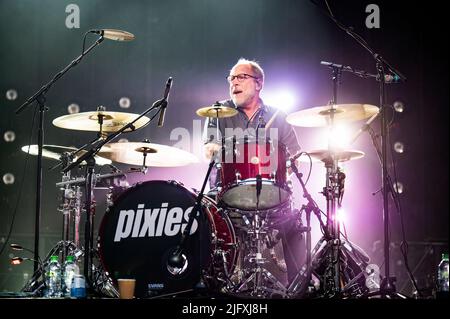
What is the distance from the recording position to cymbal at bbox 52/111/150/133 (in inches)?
177

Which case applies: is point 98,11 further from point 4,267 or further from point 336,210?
point 336,210

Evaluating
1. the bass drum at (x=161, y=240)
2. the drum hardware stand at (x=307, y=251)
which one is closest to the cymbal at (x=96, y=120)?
the bass drum at (x=161, y=240)

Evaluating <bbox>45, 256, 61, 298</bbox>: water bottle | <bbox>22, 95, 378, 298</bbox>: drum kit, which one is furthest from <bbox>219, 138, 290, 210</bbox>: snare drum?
<bbox>45, 256, 61, 298</bbox>: water bottle

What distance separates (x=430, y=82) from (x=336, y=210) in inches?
89.9

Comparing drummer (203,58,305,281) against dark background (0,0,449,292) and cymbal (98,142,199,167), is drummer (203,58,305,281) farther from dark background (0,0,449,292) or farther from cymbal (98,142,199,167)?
dark background (0,0,449,292)

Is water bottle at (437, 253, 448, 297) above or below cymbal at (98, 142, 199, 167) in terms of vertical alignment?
below

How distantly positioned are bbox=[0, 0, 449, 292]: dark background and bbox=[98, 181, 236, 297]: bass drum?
198 cm

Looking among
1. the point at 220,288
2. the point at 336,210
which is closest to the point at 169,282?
the point at 220,288

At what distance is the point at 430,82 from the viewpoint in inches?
219

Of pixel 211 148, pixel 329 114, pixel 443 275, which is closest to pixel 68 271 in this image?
pixel 211 148

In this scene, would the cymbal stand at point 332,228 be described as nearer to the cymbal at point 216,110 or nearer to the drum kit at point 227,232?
the drum kit at point 227,232
